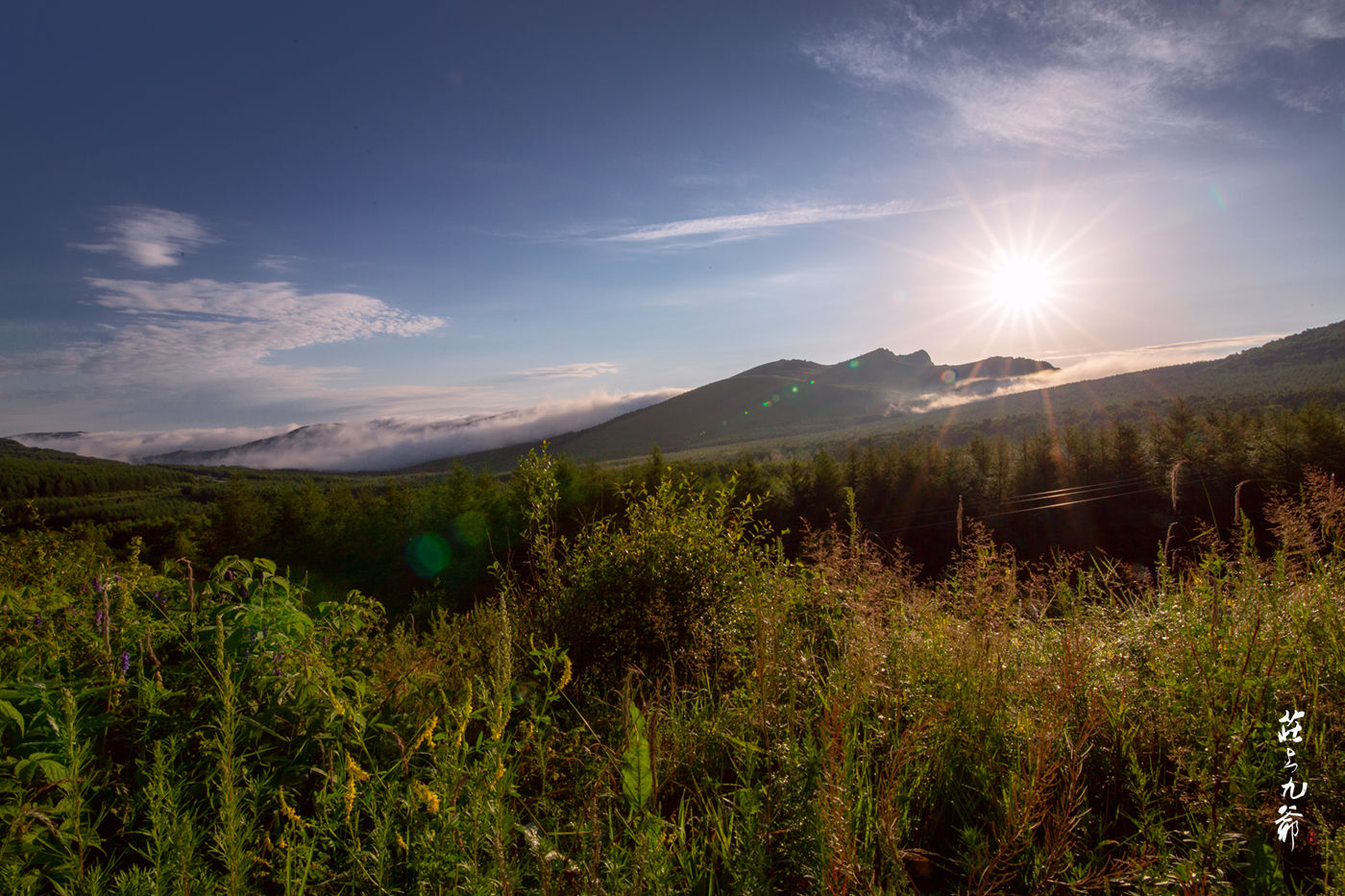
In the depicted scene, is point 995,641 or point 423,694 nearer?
point 423,694

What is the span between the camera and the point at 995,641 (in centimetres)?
268

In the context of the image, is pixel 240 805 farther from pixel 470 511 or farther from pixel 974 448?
pixel 974 448

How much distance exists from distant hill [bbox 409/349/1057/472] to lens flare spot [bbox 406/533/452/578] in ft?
312

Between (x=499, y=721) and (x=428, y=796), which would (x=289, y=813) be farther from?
(x=499, y=721)

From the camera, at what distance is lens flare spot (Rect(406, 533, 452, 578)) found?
18734 millimetres

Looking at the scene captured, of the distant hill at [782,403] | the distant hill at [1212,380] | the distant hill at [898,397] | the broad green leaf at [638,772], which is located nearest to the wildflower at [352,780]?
the broad green leaf at [638,772]

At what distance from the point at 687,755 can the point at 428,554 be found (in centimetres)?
1865

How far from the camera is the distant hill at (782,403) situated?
132m

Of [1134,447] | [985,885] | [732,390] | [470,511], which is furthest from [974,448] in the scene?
[732,390]

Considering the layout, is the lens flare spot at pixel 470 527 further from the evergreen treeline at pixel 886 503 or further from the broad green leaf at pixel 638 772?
the broad green leaf at pixel 638 772

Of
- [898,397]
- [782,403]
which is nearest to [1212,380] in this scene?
[898,397]

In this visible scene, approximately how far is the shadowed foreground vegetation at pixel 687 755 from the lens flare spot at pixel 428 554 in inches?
642

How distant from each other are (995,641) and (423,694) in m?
2.39

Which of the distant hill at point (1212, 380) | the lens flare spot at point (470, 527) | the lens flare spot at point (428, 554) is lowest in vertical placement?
the lens flare spot at point (428, 554)
